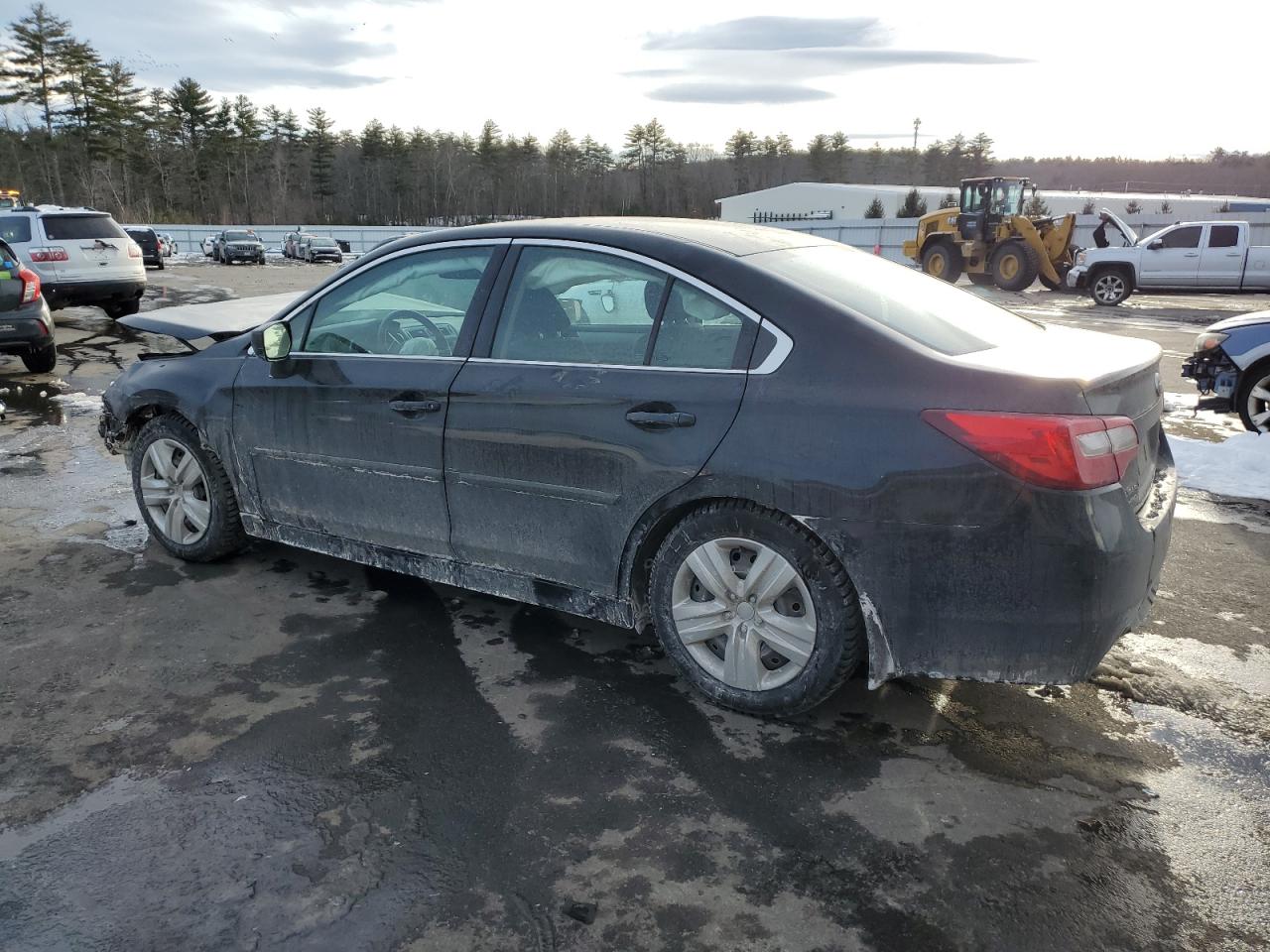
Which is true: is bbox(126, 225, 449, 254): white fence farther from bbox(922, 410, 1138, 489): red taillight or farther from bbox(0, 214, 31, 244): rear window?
bbox(922, 410, 1138, 489): red taillight

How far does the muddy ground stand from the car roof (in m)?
1.57

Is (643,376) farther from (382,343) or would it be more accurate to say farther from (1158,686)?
(1158,686)

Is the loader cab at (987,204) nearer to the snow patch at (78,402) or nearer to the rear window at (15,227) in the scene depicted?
the rear window at (15,227)

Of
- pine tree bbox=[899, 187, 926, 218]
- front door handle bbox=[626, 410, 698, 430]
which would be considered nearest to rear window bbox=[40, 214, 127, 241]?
front door handle bbox=[626, 410, 698, 430]

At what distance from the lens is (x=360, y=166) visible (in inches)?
3912

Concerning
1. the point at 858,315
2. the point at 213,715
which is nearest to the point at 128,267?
the point at 213,715

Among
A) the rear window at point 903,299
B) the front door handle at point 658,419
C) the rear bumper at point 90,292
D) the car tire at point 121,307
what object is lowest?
the car tire at point 121,307

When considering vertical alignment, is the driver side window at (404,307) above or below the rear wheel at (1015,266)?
above

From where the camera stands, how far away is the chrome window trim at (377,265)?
3.66 metres

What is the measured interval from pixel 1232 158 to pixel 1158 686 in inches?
5767

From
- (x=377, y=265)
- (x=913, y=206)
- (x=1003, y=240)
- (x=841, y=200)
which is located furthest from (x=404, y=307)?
(x=841, y=200)

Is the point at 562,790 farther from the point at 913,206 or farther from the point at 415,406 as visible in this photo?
the point at 913,206

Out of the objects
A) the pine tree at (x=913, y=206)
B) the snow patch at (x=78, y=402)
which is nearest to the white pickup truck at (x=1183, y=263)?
the snow patch at (x=78, y=402)

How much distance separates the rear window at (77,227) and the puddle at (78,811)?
47.4 feet
